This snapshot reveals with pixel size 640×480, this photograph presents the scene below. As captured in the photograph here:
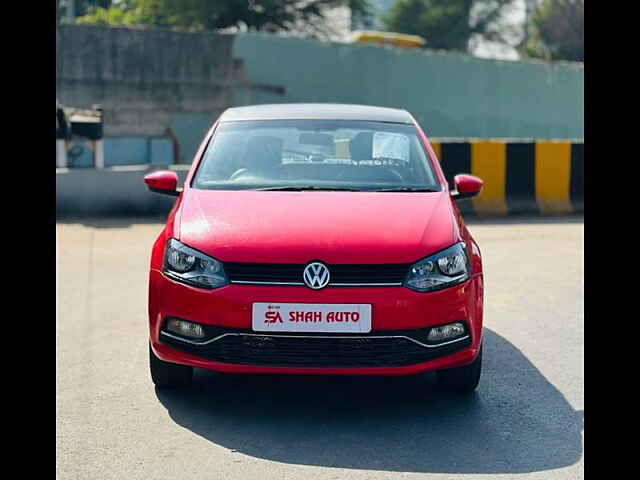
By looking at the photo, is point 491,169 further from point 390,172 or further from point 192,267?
point 192,267

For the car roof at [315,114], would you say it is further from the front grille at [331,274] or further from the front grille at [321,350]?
the front grille at [321,350]

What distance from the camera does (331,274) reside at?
16.2 ft

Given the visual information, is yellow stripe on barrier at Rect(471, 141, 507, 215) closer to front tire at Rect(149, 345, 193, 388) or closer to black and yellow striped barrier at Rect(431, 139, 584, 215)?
black and yellow striped barrier at Rect(431, 139, 584, 215)

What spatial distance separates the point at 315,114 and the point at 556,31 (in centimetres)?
4879

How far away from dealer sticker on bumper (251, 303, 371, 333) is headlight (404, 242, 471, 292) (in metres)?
0.28

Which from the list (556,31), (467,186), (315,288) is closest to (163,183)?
(467,186)

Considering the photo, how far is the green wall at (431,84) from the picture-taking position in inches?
929

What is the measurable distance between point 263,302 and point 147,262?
5147 mm

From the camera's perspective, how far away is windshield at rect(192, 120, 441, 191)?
5980 mm

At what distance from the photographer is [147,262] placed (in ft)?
32.3

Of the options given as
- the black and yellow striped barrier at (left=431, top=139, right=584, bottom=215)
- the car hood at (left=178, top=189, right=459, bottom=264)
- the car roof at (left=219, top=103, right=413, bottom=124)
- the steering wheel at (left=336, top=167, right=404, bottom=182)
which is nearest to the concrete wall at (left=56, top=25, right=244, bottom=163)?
the black and yellow striped barrier at (left=431, top=139, right=584, bottom=215)
